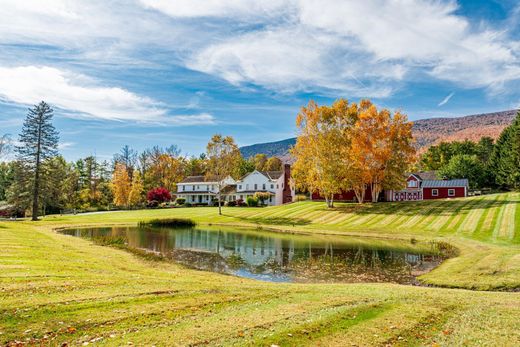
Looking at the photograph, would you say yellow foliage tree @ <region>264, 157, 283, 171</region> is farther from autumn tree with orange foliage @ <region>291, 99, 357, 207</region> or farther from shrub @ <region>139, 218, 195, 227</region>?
shrub @ <region>139, 218, 195, 227</region>

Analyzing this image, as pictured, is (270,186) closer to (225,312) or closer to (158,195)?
(158,195)

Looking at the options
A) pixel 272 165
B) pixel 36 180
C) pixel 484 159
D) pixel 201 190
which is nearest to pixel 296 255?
pixel 36 180

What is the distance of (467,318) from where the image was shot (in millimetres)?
8906

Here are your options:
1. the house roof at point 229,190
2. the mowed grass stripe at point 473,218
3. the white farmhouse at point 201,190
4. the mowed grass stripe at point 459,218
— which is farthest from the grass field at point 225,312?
the white farmhouse at point 201,190

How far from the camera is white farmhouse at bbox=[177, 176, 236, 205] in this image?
267 feet

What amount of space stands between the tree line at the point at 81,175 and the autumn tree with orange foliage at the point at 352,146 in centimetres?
1373

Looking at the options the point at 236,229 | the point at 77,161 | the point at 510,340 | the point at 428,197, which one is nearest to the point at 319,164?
the point at 236,229

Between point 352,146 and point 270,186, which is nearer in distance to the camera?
point 352,146

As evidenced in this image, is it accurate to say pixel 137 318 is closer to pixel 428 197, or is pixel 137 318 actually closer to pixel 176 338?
pixel 176 338

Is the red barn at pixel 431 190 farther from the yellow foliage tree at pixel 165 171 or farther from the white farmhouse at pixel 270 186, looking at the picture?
the yellow foliage tree at pixel 165 171

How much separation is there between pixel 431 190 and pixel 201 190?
4866cm

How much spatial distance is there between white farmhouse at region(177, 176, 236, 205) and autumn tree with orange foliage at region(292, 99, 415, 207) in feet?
98.2

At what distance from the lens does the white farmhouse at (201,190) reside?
81.3 metres

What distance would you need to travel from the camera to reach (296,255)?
26797 mm
